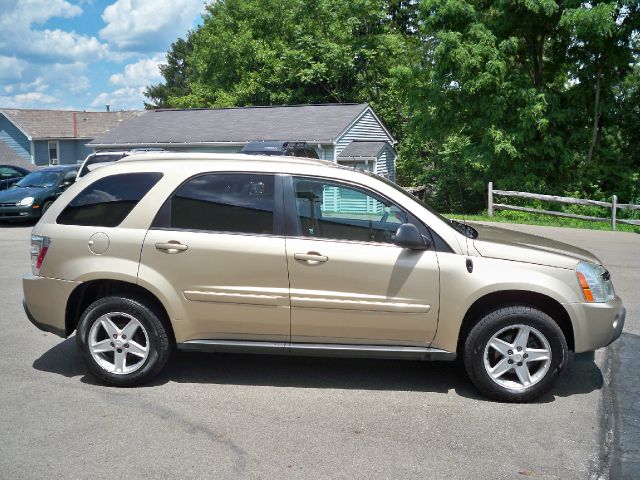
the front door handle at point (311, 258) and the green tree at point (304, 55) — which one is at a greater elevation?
the green tree at point (304, 55)

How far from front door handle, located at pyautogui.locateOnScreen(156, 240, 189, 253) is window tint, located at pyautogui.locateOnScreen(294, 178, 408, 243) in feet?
3.05

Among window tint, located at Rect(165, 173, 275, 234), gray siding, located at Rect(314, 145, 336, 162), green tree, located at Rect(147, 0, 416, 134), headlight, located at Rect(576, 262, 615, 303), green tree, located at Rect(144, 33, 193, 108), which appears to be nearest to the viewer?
headlight, located at Rect(576, 262, 615, 303)

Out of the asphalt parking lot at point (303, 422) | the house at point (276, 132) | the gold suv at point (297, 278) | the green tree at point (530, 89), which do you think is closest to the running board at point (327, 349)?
the gold suv at point (297, 278)

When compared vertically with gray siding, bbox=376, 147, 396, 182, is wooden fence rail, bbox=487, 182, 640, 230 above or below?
below

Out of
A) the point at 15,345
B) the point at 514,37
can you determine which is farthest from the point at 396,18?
the point at 15,345

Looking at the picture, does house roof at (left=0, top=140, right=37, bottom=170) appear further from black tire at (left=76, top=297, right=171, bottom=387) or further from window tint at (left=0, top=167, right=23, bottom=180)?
black tire at (left=76, top=297, right=171, bottom=387)

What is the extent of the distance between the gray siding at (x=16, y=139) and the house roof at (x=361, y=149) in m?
29.7

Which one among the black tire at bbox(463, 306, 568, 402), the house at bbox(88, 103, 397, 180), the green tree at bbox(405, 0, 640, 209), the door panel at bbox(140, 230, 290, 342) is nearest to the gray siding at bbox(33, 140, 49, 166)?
the house at bbox(88, 103, 397, 180)

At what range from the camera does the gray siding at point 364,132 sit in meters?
29.0

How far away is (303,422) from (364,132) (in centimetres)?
2704

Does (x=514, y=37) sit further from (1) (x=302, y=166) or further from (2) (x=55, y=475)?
(2) (x=55, y=475)

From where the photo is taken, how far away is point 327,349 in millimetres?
5184

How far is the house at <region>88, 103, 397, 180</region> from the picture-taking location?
93.8ft

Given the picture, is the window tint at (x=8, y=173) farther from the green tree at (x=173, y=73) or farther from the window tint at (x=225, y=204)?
the green tree at (x=173, y=73)
